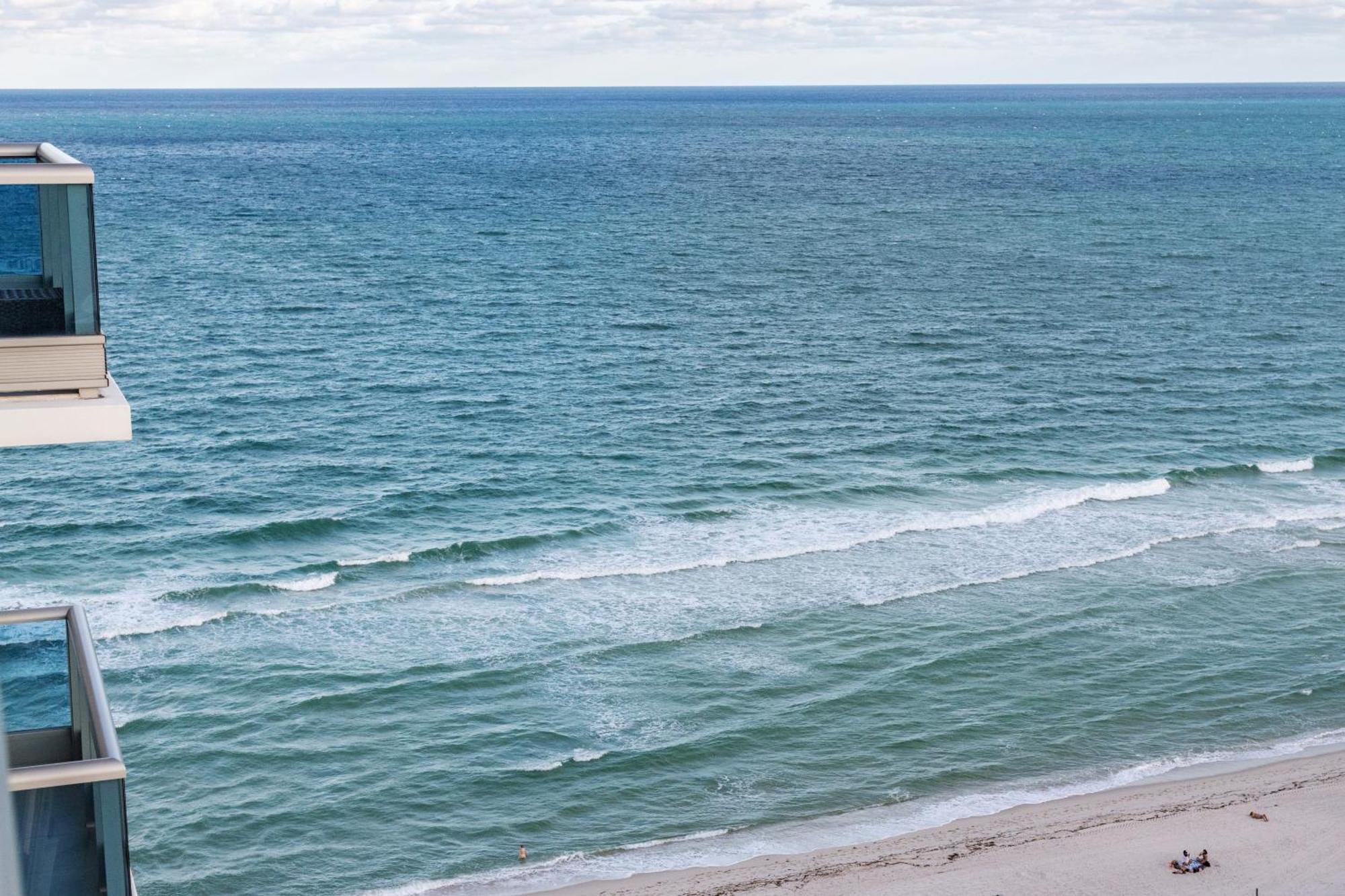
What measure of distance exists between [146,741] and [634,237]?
72333 millimetres

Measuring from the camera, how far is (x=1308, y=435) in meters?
52.1

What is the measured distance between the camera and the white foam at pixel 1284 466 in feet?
161

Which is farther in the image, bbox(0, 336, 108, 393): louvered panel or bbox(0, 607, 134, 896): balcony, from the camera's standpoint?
bbox(0, 336, 108, 393): louvered panel

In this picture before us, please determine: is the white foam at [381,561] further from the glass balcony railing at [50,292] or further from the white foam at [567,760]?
the glass balcony railing at [50,292]

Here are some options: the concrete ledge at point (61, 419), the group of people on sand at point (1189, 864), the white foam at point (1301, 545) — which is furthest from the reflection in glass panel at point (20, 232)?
the white foam at point (1301, 545)

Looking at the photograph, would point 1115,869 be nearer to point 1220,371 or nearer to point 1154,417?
point 1154,417

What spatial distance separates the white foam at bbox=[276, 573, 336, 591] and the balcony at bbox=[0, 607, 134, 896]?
28.8 m

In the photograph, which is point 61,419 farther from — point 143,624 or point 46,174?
point 143,624

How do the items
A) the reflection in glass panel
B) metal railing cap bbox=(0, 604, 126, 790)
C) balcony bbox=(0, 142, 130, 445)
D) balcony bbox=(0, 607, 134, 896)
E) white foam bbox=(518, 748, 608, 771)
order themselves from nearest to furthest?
metal railing cap bbox=(0, 604, 126, 790), balcony bbox=(0, 607, 134, 896), the reflection in glass panel, balcony bbox=(0, 142, 130, 445), white foam bbox=(518, 748, 608, 771)

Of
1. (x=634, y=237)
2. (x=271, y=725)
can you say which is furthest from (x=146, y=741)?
(x=634, y=237)

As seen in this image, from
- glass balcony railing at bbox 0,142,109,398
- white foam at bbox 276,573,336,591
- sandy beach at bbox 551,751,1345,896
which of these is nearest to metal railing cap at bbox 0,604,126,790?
glass balcony railing at bbox 0,142,109,398

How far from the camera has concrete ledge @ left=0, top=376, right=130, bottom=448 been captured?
9336 mm

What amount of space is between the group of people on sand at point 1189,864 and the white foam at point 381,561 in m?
22.1

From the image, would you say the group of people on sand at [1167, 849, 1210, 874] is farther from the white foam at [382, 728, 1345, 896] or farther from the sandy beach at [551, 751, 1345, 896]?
the white foam at [382, 728, 1345, 896]
